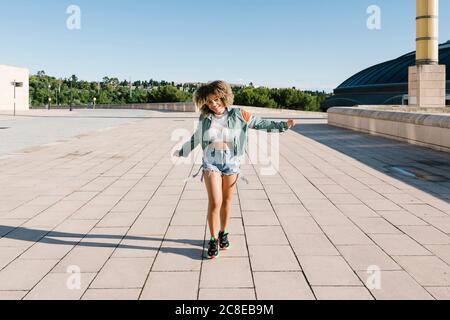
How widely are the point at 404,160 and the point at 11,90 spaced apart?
5581 cm

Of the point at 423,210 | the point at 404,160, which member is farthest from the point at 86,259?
the point at 404,160

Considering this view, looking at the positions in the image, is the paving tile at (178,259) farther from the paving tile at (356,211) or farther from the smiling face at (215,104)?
the paving tile at (356,211)

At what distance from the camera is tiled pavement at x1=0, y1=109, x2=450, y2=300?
3.62 m

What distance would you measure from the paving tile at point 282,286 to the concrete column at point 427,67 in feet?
86.0

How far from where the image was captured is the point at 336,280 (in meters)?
3.71

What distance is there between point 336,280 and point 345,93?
68.8 metres

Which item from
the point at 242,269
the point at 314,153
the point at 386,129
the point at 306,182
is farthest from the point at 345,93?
the point at 242,269

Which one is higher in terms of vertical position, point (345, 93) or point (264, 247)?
point (345, 93)

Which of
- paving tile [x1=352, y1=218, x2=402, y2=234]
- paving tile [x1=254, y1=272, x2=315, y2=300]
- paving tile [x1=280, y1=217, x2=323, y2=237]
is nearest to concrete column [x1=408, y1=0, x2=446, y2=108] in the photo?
paving tile [x1=352, y1=218, x2=402, y2=234]

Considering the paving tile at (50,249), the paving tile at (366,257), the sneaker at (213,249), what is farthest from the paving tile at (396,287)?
the paving tile at (50,249)

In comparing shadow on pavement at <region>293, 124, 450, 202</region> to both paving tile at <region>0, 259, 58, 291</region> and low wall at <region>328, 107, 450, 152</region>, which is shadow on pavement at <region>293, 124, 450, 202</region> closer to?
low wall at <region>328, 107, 450, 152</region>

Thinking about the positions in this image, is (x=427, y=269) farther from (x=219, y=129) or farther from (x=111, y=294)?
(x=111, y=294)
